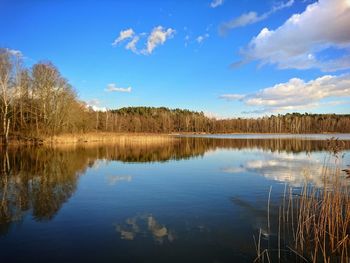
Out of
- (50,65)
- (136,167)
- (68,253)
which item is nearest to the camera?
(68,253)

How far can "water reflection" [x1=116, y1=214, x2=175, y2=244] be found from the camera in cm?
732

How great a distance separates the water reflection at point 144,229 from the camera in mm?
7316

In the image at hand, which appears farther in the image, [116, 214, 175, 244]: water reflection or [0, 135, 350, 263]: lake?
[116, 214, 175, 244]: water reflection

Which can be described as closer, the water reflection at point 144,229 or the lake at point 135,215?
the lake at point 135,215

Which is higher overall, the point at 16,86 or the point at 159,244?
the point at 16,86

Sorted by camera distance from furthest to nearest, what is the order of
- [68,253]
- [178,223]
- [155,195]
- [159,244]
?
[155,195], [178,223], [159,244], [68,253]

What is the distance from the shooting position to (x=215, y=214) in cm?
920

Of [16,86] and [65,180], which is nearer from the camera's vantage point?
[65,180]

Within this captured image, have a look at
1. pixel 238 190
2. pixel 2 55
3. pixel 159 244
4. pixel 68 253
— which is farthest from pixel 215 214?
pixel 2 55

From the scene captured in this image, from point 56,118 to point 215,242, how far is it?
3685 cm

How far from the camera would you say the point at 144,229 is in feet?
25.7

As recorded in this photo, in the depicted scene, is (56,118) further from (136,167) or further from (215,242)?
(215,242)

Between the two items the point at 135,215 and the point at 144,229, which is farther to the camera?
the point at 135,215

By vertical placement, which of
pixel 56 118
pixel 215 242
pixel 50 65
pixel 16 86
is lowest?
pixel 215 242
